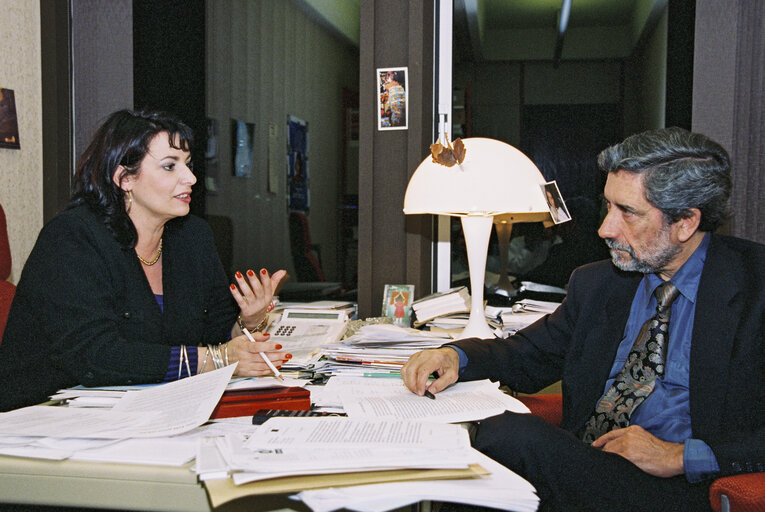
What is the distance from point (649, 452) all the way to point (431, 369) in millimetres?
454

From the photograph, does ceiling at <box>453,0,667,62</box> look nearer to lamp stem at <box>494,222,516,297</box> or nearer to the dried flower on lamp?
lamp stem at <box>494,222,516,297</box>

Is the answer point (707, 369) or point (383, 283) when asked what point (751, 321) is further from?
point (383, 283)

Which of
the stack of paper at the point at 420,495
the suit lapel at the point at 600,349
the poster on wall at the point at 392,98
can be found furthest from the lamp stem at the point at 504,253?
the stack of paper at the point at 420,495

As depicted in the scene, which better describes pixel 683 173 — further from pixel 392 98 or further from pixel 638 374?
pixel 392 98

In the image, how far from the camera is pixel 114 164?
168 cm

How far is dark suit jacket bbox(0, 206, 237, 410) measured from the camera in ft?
4.50

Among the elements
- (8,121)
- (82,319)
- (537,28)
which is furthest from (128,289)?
(537,28)

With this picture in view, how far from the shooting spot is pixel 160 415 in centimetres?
109

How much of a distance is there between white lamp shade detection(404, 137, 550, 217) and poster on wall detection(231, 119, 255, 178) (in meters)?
1.17

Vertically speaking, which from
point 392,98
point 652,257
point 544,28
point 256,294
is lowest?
point 256,294

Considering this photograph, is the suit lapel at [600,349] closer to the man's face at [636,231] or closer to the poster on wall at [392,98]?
the man's face at [636,231]

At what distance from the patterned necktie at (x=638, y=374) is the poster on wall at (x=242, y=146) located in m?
1.93

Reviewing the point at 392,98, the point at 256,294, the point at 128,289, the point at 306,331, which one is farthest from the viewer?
the point at 392,98

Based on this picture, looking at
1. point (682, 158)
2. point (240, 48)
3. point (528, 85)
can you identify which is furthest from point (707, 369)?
point (240, 48)
